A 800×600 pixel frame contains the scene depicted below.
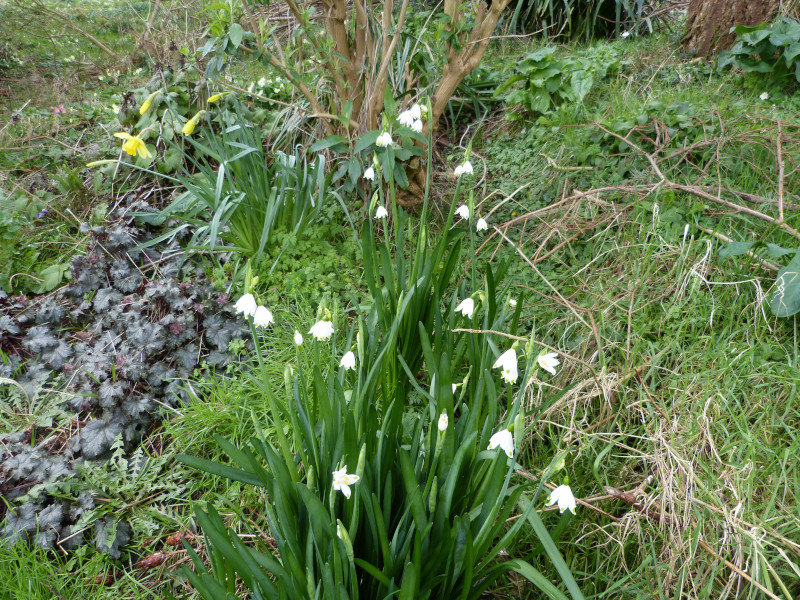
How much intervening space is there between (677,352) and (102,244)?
2.55m

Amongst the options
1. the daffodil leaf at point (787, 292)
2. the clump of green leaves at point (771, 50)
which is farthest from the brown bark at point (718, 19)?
the daffodil leaf at point (787, 292)

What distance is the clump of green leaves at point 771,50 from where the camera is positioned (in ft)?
9.87

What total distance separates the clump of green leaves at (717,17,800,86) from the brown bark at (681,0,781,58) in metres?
0.31

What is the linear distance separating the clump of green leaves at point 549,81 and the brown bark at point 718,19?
88cm

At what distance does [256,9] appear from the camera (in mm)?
4457

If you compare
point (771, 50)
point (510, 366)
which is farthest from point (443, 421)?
point (771, 50)

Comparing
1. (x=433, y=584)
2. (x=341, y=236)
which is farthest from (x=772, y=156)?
(x=433, y=584)

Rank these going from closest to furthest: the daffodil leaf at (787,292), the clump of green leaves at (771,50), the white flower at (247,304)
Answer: the white flower at (247,304)
the daffodil leaf at (787,292)
the clump of green leaves at (771,50)

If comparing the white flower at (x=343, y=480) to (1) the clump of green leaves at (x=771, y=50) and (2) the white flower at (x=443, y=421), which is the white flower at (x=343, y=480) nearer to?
(2) the white flower at (x=443, y=421)

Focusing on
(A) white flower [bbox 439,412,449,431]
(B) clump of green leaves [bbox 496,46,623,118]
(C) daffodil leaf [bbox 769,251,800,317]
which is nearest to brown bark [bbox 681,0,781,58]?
(B) clump of green leaves [bbox 496,46,623,118]

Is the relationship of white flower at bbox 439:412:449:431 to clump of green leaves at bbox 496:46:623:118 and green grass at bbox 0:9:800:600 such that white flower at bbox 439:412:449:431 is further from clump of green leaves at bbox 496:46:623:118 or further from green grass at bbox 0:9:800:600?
clump of green leaves at bbox 496:46:623:118

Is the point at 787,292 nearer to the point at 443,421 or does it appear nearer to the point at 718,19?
the point at 443,421

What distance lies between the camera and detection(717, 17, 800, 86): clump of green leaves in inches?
118

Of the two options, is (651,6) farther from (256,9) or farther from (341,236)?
(341,236)
